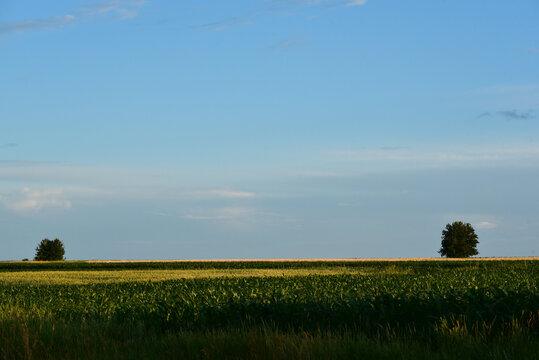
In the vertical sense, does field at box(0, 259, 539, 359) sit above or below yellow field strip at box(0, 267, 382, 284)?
above

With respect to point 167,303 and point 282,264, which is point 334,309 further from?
point 282,264

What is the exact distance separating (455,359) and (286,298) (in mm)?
Answer: 7203

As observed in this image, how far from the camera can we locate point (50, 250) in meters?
85.8

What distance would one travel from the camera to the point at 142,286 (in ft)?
97.9

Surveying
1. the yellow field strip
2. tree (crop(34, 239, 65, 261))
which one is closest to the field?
the yellow field strip

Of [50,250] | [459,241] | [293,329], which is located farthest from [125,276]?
[459,241]

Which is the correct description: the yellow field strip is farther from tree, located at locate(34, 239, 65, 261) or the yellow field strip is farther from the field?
tree, located at locate(34, 239, 65, 261)

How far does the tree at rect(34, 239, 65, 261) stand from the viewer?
85250mm

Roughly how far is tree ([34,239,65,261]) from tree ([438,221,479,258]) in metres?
59.3

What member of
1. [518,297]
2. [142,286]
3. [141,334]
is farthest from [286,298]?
[142,286]

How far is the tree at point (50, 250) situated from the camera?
280 ft

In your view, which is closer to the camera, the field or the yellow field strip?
the field

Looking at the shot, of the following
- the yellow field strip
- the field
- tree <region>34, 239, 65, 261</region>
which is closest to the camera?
the field

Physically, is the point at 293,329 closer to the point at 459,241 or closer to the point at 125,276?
the point at 125,276
